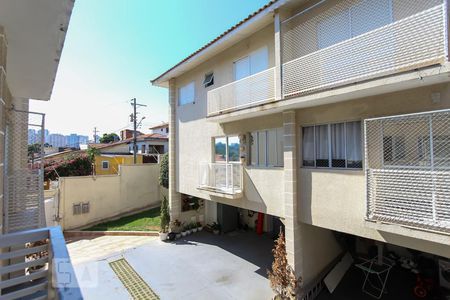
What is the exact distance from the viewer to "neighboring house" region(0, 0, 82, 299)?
3.06 m

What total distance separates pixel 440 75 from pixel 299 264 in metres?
6.94

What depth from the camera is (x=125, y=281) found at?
9.89 meters

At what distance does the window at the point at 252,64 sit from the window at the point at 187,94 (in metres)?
3.68

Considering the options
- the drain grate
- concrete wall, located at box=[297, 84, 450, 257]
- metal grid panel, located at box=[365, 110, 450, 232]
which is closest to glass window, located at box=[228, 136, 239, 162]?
concrete wall, located at box=[297, 84, 450, 257]

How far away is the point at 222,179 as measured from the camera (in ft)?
36.8

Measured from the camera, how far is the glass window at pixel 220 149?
11.9 metres

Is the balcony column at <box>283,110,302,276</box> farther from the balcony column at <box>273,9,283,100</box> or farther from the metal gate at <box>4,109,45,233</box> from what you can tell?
the metal gate at <box>4,109,45,233</box>

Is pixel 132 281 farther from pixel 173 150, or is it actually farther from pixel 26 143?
pixel 173 150

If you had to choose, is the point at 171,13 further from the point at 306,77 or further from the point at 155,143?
the point at 155,143

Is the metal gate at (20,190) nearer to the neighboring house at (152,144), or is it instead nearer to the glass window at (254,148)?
the glass window at (254,148)

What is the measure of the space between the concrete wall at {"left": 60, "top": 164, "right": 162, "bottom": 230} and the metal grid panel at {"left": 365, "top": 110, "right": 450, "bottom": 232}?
1875 centimetres

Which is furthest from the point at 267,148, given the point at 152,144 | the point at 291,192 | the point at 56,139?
the point at 56,139

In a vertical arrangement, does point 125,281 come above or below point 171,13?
below

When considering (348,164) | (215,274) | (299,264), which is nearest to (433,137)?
(348,164)
